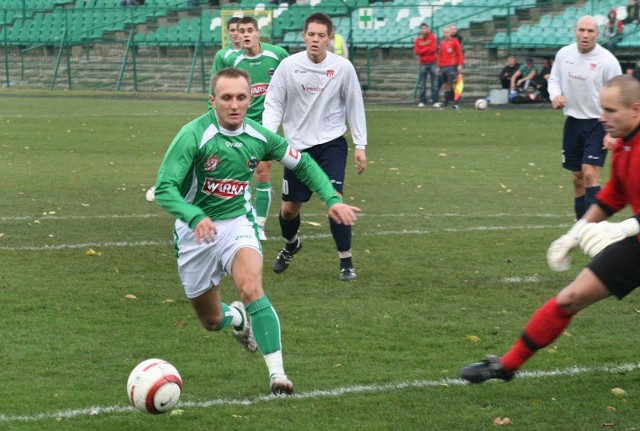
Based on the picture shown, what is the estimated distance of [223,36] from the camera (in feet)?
110

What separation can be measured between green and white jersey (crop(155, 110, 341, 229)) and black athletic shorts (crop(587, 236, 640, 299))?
1604 mm

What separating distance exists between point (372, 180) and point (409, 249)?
18.3 ft

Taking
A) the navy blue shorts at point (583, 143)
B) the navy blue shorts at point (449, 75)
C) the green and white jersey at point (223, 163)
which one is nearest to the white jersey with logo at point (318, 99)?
the navy blue shorts at point (583, 143)

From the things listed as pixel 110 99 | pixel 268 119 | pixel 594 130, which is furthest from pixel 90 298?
pixel 110 99

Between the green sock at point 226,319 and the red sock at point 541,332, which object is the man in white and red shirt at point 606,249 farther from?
the green sock at point 226,319

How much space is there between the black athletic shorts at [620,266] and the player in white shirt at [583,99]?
556 cm

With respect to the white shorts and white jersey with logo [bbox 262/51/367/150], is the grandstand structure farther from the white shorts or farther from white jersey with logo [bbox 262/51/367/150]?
the white shorts

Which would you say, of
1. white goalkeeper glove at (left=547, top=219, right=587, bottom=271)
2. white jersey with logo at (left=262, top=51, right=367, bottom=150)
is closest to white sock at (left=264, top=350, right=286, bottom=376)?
white goalkeeper glove at (left=547, top=219, right=587, bottom=271)

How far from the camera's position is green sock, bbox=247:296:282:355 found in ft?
20.6

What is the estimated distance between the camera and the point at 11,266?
10.0 m

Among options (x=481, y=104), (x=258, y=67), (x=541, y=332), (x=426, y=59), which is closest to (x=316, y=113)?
(x=258, y=67)

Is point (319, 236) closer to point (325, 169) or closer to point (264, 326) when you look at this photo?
point (325, 169)

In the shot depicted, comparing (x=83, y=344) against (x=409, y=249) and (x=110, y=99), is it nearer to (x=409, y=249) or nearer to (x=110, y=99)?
(x=409, y=249)

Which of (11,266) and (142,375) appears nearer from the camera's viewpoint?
(142,375)
